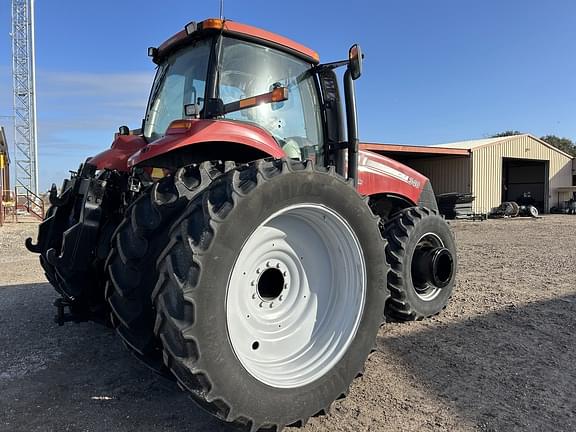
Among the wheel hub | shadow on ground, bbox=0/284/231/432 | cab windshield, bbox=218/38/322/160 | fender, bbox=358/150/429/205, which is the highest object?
cab windshield, bbox=218/38/322/160

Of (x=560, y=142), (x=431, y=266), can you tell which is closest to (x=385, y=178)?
(x=431, y=266)

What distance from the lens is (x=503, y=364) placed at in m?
3.67

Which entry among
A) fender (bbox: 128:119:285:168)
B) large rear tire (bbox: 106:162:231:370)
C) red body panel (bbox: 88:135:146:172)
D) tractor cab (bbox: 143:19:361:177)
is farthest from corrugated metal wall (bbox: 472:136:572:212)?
large rear tire (bbox: 106:162:231:370)

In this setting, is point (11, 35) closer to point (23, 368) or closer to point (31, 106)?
point (31, 106)

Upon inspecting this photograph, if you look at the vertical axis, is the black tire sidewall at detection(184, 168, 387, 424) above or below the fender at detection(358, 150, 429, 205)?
below

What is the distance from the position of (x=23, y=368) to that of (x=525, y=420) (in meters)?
3.62

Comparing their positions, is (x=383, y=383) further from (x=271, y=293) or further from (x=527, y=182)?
(x=527, y=182)

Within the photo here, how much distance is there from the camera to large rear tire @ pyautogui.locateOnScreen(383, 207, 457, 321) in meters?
4.43

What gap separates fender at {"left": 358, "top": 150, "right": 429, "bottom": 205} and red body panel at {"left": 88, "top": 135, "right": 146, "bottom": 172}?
200 centimetres

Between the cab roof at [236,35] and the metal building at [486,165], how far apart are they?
17.8 meters

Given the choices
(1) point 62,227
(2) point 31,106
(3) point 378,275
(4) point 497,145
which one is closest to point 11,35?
(2) point 31,106

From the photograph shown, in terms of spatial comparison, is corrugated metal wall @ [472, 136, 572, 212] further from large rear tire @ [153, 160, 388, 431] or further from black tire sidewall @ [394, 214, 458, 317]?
large rear tire @ [153, 160, 388, 431]

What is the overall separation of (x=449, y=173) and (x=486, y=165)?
2.10 m

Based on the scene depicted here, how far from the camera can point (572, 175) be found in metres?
32.1
